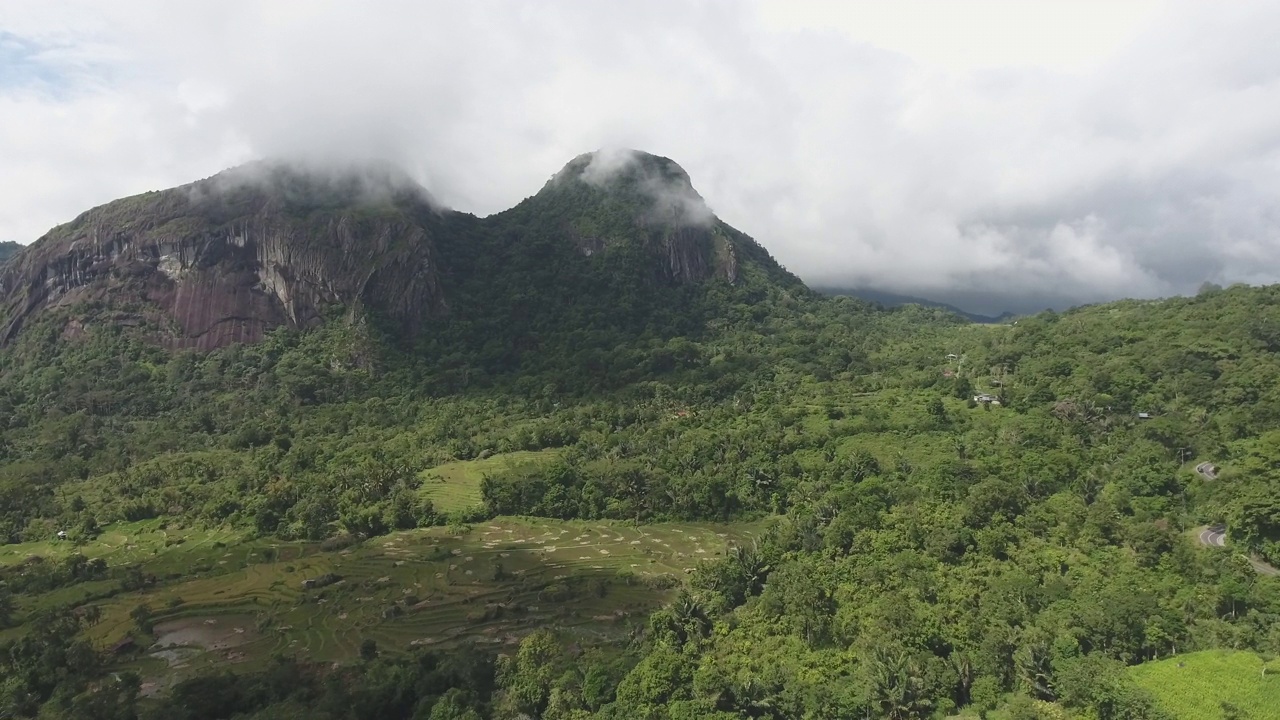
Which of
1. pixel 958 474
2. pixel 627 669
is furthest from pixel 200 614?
pixel 958 474

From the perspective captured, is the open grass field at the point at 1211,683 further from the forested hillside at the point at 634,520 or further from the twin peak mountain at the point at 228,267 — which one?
the twin peak mountain at the point at 228,267

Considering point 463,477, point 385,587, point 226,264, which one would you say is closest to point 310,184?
point 226,264

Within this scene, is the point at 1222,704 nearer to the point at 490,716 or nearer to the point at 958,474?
the point at 958,474

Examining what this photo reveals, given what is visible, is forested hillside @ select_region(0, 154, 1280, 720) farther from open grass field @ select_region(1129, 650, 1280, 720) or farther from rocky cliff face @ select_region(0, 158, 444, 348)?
rocky cliff face @ select_region(0, 158, 444, 348)

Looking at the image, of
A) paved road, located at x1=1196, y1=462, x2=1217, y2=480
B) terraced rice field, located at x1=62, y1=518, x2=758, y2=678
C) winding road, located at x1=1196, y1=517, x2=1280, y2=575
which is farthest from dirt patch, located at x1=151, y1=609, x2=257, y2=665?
paved road, located at x1=1196, y1=462, x2=1217, y2=480

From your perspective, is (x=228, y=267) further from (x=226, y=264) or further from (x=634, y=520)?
(x=634, y=520)

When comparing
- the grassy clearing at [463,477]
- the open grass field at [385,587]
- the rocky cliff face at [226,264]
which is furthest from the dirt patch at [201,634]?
the rocky cliff face at [226,264]
